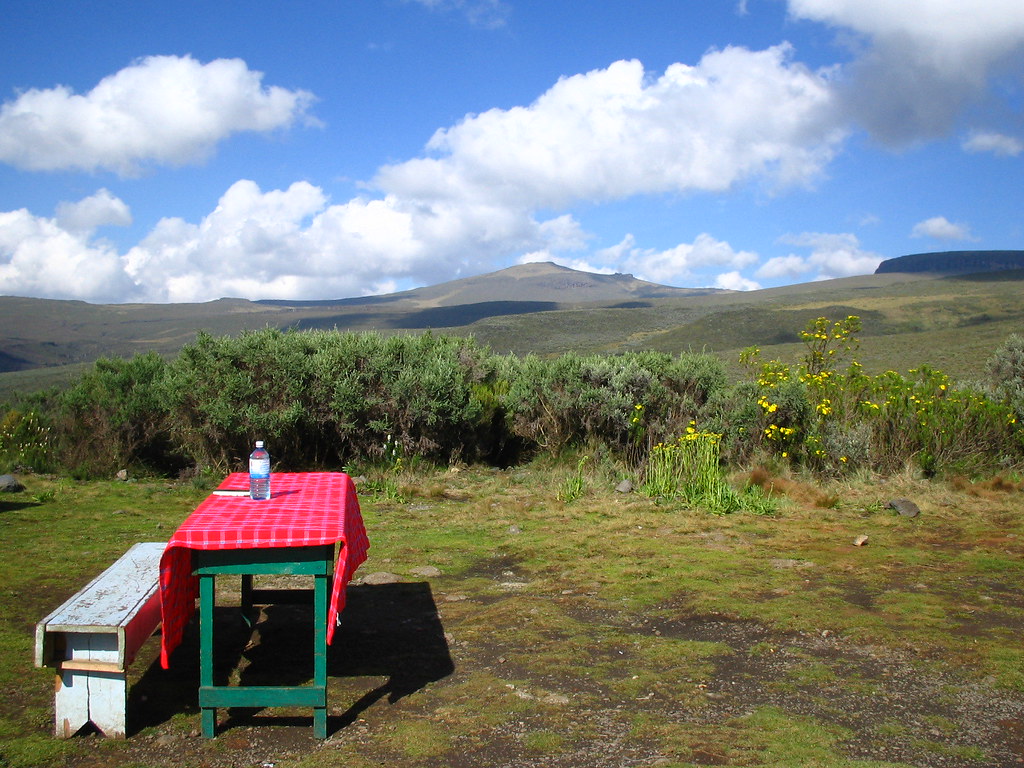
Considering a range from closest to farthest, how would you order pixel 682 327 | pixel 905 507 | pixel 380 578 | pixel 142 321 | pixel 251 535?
pixel 251 535
pixel 380 578
pixel 905 507
pixel 682 327
pixel 142 321

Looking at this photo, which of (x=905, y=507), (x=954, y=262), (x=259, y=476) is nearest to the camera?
(x=259, y=476)

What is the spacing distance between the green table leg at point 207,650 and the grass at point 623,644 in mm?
101

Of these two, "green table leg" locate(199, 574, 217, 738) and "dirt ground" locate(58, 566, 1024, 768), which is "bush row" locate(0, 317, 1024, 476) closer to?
"dirt ground" locate(58, 566, 1024, 768)

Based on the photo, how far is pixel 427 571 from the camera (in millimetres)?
6555

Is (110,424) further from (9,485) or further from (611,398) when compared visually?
(611,398)

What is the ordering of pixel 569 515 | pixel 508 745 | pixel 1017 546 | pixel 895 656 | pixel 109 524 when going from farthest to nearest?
pixel 569 515
pixel 109 524
pixel 1017 546
pixel 895 656
pixel 508 745

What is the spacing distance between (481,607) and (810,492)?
17.3 feet

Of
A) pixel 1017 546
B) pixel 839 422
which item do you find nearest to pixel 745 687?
pixel 1017 546

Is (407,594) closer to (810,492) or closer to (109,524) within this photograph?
(109,524)

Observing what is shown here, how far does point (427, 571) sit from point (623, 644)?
7.18ft

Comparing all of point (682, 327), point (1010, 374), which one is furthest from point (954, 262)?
point (1010, 374)

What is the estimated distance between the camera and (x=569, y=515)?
8.84 meters

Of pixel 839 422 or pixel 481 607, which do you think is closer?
pixel 481 607

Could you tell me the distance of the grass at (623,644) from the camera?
354 centimetres
